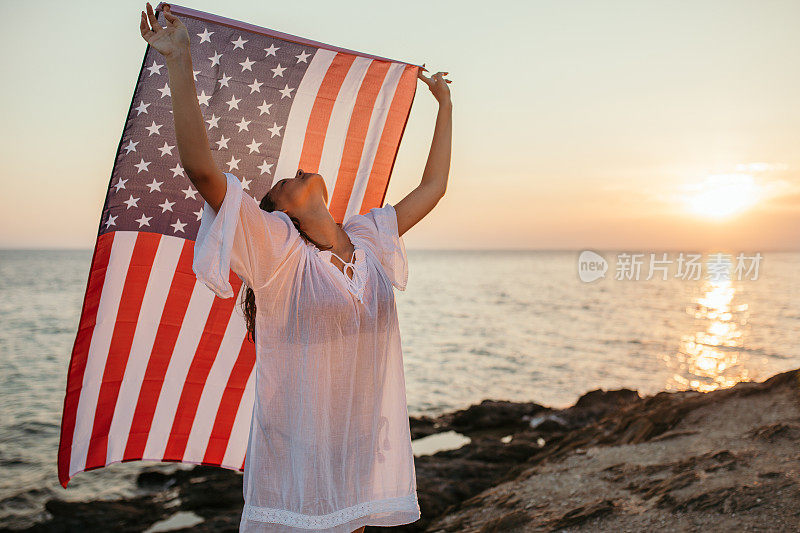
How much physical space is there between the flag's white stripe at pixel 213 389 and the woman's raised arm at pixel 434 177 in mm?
1513

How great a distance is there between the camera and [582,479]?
4863 millimetres

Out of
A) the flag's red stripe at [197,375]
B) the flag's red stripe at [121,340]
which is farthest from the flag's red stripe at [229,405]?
the flag's red stripe at [121,340]

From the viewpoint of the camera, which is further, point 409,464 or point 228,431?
point 228,431

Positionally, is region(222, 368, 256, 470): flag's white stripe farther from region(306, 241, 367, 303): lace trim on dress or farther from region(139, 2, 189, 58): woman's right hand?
region(139, 2, 189, 58): woman's right hand

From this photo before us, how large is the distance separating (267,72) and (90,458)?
7.84ft

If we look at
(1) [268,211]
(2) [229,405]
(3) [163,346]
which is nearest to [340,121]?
(1) [268,211]

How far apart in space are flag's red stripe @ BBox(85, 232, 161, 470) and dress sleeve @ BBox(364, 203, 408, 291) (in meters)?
1.55

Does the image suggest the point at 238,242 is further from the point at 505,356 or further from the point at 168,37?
the point at 505,356

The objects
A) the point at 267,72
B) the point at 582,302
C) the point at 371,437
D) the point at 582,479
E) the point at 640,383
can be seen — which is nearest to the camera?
the point at 371,437

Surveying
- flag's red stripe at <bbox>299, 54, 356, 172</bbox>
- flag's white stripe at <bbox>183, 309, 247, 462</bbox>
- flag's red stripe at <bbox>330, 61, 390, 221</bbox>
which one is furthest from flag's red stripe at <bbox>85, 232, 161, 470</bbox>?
flag's red stripe at <bbox>330, 61, 390, 221</bbox>

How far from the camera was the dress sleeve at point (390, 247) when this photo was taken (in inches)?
97.8

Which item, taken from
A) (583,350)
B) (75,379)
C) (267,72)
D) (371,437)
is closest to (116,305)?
(75,379)

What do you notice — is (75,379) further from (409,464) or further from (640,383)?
(640,383)

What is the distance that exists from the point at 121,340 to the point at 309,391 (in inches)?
69.4
